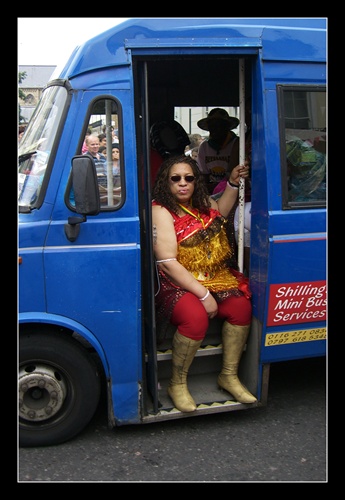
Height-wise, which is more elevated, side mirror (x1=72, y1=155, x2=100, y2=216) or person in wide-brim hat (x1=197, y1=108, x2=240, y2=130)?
person in wide-brim hat (x1=197, y1=108, x2=240, y2=130)

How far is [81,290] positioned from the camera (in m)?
3.32

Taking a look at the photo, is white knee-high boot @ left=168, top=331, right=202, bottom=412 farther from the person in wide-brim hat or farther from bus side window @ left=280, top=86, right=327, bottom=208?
the person in wide-brim hat

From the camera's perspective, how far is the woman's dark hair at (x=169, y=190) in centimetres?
383

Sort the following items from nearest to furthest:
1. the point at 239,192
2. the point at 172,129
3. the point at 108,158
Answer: the point at 108,158, the point at 239,192, the point at 172,129

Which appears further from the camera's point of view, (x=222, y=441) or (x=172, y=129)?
(x=172, y=129)

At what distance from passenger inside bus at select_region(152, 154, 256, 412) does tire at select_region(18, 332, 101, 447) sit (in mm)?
593

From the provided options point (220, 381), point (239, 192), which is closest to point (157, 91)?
point (239, 192)

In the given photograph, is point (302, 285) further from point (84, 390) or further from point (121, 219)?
point (84, 390)

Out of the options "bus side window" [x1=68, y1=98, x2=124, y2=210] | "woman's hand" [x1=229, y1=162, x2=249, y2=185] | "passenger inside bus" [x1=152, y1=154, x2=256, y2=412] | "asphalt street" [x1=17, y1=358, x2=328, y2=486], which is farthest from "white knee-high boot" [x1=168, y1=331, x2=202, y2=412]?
"woman's hand" [x1=229, y1=162, x2=249, y2=185]

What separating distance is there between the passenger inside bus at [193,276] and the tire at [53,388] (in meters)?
0.59

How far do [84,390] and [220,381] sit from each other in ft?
3.18

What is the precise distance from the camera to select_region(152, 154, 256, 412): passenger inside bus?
3633 mm

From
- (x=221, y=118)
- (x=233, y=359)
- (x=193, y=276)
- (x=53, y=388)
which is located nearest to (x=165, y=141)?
(x=221, y=118)

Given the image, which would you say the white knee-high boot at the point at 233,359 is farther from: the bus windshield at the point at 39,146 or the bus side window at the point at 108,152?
the bus windshield at the point at 39,146
